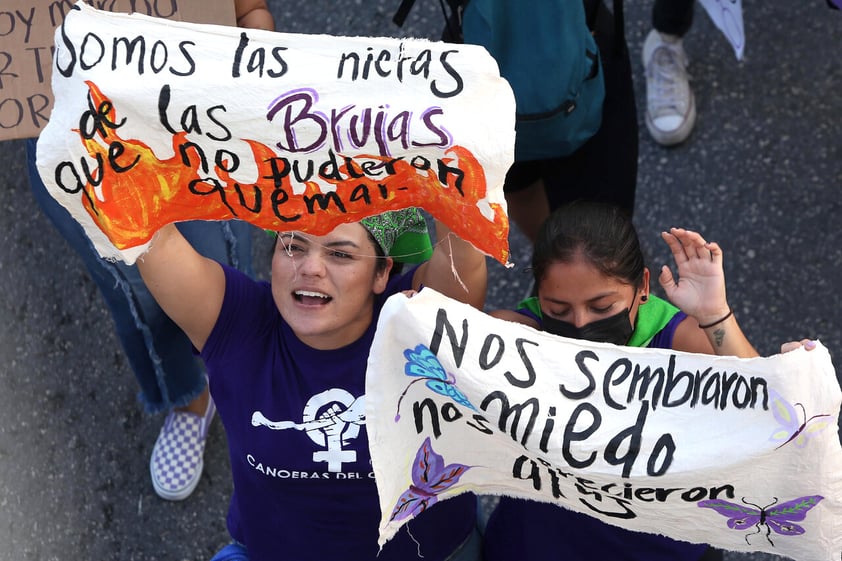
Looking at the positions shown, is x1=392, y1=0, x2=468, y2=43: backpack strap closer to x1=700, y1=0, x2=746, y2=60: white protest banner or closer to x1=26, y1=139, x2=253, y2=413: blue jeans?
x1=26, y1=139, x2=253, y2=413: blue jeans

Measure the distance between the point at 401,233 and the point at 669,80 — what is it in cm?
189

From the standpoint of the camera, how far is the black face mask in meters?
1.77

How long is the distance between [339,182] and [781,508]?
900mm

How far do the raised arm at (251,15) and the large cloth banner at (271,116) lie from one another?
0.79 metres

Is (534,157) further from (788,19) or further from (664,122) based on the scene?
(788,19)

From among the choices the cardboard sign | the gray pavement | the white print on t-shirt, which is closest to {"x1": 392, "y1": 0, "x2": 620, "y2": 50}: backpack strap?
the cardboard sign

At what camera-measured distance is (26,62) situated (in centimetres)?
208

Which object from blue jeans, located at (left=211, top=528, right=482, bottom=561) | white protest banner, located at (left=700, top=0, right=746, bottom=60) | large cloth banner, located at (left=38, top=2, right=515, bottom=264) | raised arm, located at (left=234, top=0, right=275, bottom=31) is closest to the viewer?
large cloth banner, located at (left=38, top=2, right=515, bottom=264)

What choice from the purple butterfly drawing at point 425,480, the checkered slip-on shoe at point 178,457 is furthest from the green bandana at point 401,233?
the checkered slip-on shoe at point 178,457

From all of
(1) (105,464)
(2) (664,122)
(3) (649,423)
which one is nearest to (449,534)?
(3) (649,423)

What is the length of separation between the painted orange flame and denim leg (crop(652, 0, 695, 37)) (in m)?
2.14

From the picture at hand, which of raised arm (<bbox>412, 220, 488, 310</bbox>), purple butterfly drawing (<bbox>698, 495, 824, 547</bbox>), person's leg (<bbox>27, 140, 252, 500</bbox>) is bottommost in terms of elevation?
person's leg (<bbox>27, 140, 252, 500</bbox>)

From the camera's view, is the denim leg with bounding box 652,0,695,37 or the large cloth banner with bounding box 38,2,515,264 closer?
the large cloth banner with bounding box 38,2,515,264

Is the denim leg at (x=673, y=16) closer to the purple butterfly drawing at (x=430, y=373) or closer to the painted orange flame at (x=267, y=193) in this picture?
the painted orange flame at (x=267, y=193)
